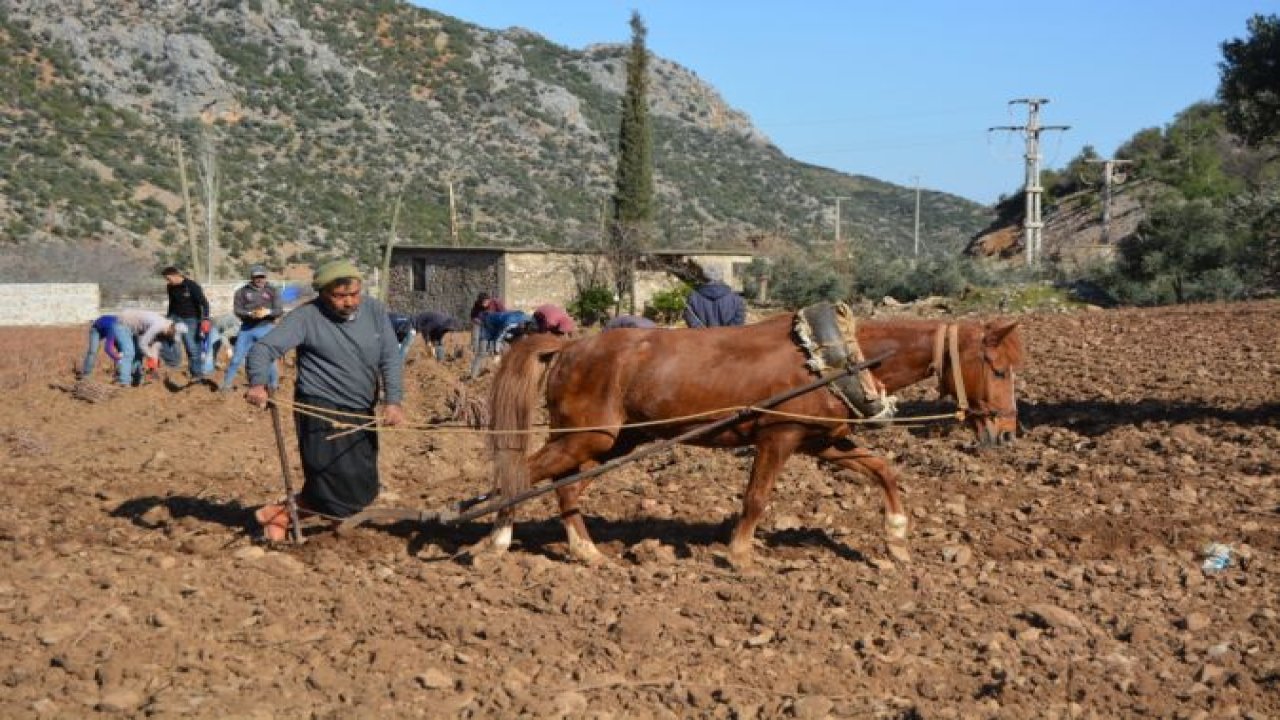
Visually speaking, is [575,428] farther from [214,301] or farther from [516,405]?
[214,301]

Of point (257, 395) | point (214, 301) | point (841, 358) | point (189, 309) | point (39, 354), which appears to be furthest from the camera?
point (214, 301)

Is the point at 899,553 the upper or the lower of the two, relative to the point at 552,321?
lower

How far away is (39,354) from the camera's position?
24453 mm

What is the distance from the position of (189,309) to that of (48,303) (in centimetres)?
2224

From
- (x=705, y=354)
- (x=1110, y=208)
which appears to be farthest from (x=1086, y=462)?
(x=1110, y=208)

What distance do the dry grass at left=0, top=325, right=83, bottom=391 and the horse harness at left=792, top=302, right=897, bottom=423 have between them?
12.3m

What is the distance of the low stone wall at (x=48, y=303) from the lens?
36.8 metres

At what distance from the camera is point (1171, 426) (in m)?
12.6

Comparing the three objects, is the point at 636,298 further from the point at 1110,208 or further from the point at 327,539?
the point at 327,539

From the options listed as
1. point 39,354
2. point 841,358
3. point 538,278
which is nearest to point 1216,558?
point 841,358

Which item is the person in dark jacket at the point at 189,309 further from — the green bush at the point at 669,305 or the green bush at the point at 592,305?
the green bush at the point at 592,305

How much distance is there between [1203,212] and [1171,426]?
21542 mm

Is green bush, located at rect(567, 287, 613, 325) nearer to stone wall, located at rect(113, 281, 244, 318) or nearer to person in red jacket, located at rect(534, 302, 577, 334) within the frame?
stone wall, located at rect(113, 281, 244, 318)

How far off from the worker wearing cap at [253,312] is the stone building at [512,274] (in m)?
21.2
